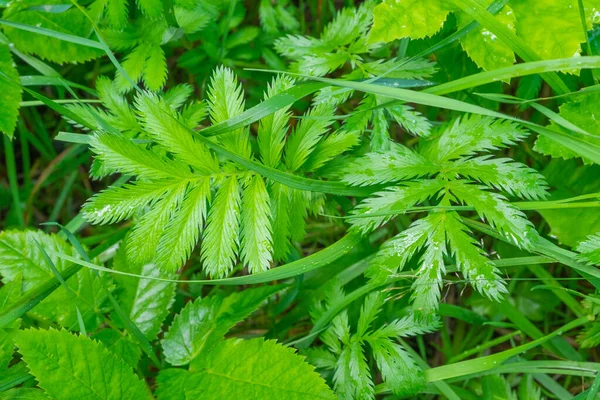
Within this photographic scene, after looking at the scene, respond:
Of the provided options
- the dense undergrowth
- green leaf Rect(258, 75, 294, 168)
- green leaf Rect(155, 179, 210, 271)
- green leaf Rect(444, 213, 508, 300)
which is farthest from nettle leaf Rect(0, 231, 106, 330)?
green leaf Rect(444, 213, 508, 300)

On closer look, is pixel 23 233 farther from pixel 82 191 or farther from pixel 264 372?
pixel 264 372

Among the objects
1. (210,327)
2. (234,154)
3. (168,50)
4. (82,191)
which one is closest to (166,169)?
(234,154)

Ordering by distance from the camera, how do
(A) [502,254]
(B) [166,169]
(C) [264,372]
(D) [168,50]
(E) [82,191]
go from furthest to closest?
(E) [82,191] < (D) [168,50] < (A) [502,254] < (C) [264,372] < (B) [166,169]

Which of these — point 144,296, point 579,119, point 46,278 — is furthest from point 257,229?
point 579,119

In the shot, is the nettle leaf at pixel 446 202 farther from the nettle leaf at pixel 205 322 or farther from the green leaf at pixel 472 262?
the nettle leaf at pixel 205 322

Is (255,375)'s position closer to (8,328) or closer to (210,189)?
(210,189)

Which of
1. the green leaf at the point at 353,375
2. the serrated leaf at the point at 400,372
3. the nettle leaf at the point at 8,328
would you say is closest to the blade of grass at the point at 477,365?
the serrated leaf at the point at 400,372

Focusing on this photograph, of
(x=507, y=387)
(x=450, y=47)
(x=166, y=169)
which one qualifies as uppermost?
(x=450, y=47)
